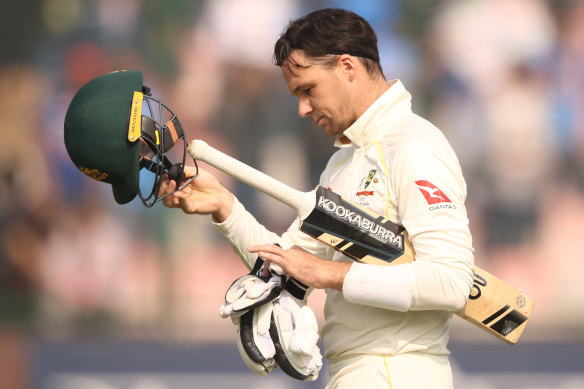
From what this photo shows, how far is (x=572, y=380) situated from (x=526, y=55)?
96.3 inches

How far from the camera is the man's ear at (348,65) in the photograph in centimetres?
290

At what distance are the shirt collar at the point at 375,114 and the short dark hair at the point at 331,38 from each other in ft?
0.35

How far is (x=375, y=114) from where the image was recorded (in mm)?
2896

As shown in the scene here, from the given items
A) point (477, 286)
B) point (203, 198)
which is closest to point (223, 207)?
point (203, 198)

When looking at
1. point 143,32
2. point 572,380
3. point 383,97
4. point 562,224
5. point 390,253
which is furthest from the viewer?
point 143,32

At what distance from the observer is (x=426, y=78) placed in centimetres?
675

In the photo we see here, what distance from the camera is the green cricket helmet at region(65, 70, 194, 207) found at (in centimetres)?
266

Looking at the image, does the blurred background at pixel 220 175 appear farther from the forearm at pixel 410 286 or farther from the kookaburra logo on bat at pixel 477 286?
the forearm at pixel 410 286

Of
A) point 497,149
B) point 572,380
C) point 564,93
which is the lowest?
point 572,380

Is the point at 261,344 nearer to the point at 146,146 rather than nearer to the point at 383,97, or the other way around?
the point at 146,146

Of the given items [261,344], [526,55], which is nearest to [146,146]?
[261,344]

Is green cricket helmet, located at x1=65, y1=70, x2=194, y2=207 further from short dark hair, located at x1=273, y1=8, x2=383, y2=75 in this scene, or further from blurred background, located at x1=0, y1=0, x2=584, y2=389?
blurred background, located at x1=0, y1=0, x2=584, y2=389

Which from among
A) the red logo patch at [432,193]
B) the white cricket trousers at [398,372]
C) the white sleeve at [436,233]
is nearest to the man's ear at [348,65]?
the white sleeve at [436,233]

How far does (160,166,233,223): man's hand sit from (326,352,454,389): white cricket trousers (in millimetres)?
687
